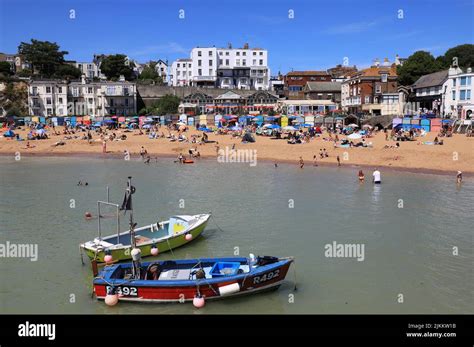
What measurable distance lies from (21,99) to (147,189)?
6566 centimetres

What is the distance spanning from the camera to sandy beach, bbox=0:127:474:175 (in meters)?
45.3

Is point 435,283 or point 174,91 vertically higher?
point 174,91

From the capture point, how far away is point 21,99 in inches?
3563

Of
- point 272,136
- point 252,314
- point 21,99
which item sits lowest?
point 252,314

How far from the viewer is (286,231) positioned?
2453 cm

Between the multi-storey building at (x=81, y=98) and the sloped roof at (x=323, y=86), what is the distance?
35529mm

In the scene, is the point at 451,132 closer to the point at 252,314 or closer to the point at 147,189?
the point at 147,189

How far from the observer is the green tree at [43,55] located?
106 meters

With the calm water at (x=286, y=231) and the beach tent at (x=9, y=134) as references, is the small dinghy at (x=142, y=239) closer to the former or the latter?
the calm water at (x=286, y=231)

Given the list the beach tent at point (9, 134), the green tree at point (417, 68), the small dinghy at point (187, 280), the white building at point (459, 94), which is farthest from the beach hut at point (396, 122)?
the beach tent at point (9, 134)

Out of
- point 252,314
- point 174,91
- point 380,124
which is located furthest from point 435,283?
point 174,91

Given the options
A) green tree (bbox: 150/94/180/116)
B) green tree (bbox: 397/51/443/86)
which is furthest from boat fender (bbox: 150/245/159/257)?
green tree (bbox: 397/51/443/86)

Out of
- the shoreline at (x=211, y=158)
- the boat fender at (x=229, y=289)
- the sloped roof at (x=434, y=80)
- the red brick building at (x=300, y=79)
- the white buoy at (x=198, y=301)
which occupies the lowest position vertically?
the white buoy at (x=198, y=301)

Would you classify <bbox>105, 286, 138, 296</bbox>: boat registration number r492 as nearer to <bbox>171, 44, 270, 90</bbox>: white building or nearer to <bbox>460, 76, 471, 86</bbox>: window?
<bbox>460, 76, 471, 86</bbox>: window
